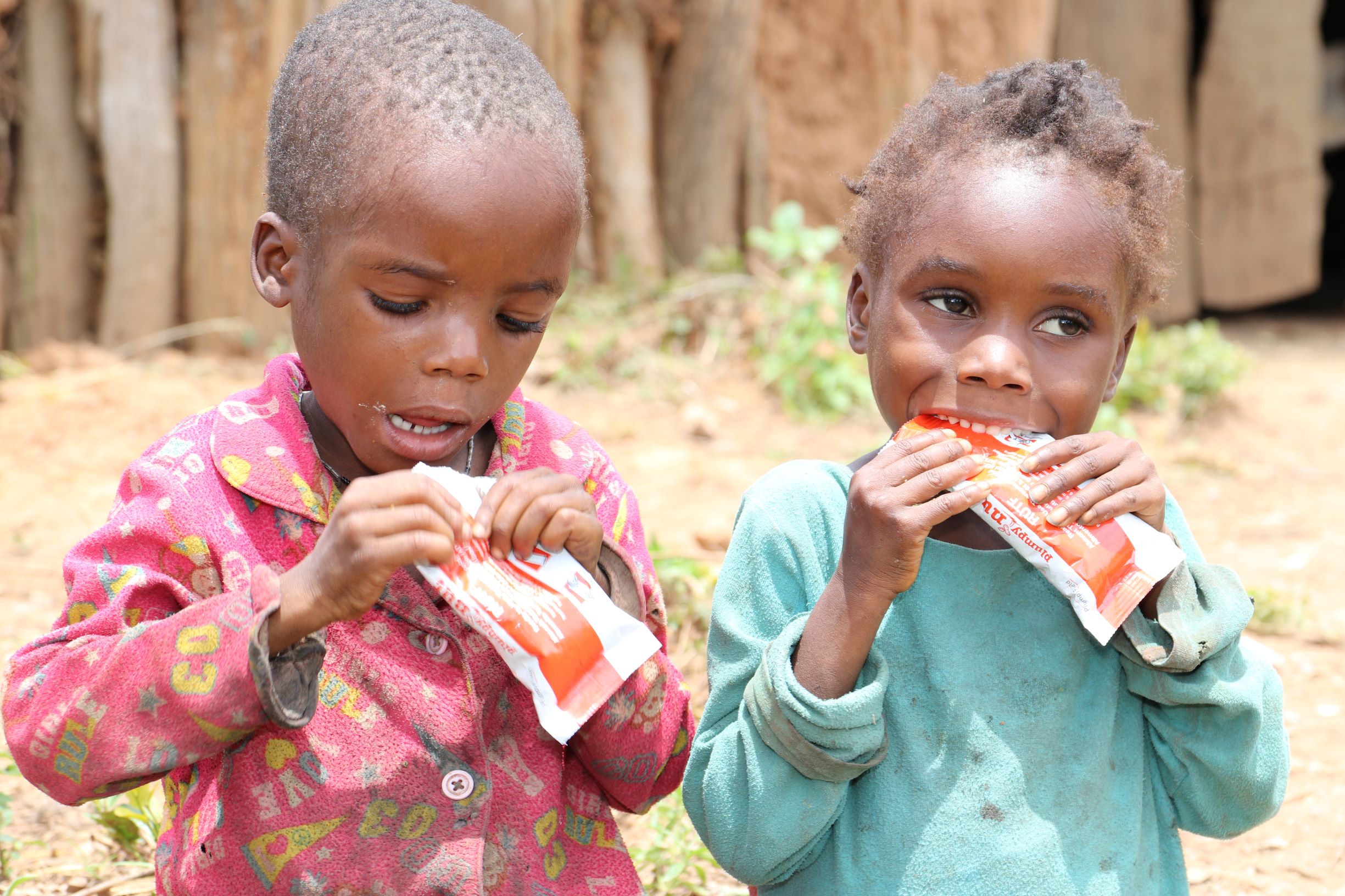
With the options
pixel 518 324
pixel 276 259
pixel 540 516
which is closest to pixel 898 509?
pixel 540 516

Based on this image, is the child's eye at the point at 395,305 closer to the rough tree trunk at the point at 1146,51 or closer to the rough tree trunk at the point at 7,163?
the rough tree trunk at the point at 7,163

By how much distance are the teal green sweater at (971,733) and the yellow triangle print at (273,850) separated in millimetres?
508

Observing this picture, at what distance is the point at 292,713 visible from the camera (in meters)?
1.50

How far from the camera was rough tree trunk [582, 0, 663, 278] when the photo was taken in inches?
224

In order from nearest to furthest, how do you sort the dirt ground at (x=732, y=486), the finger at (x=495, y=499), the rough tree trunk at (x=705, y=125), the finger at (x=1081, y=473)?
the finger at (x=495, y=499) → the finger at (x=1081, y=473) → the dirt ground at (x=732, y=486) → the rough tree trunk at (x=705, y=125)

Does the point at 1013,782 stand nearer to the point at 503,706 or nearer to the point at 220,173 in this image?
the point at 503,706

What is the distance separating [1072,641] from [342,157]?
3.74 feet

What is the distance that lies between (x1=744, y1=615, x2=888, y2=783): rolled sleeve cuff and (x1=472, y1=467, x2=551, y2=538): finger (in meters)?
0.38

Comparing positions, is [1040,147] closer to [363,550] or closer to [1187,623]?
[1187,623]

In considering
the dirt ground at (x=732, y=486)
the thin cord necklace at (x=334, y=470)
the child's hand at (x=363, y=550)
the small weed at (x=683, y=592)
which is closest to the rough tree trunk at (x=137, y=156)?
the dirt ground at (x=732, y=486)

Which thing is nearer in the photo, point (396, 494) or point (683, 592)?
point (396, 494)

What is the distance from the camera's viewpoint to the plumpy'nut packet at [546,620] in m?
1.54

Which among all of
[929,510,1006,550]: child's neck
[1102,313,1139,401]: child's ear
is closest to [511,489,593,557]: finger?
[929,510,1006,550]: child's neck

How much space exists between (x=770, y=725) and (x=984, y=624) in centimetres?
35
